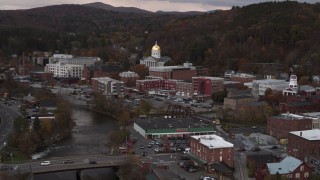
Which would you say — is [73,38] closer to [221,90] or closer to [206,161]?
[221,90]

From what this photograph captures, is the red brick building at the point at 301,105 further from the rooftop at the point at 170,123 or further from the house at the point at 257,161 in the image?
the house at the point at 257,161

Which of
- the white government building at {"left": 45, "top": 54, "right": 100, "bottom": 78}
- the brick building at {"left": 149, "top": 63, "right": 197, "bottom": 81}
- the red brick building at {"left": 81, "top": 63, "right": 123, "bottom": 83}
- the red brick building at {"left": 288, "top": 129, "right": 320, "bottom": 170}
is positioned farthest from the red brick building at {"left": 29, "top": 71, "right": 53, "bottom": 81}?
the red brick building at {"left": 288, "top": 129, "right": 320, "bottom": 170}

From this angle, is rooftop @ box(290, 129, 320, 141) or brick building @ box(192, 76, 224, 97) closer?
rooftop @ box(290, 129, 320, 141)

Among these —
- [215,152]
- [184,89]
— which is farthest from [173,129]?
[184,89]

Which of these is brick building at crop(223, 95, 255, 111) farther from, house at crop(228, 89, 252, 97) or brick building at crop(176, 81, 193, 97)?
brick building at crop(176, 81, 193, 97)

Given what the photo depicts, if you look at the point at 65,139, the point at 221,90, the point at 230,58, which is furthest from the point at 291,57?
the point at 65,139

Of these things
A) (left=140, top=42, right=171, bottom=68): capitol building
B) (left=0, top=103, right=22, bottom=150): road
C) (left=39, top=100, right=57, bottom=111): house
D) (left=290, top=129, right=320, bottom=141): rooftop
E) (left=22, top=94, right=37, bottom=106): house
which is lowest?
(left=0, top=103, right=22, bottom=150): road
